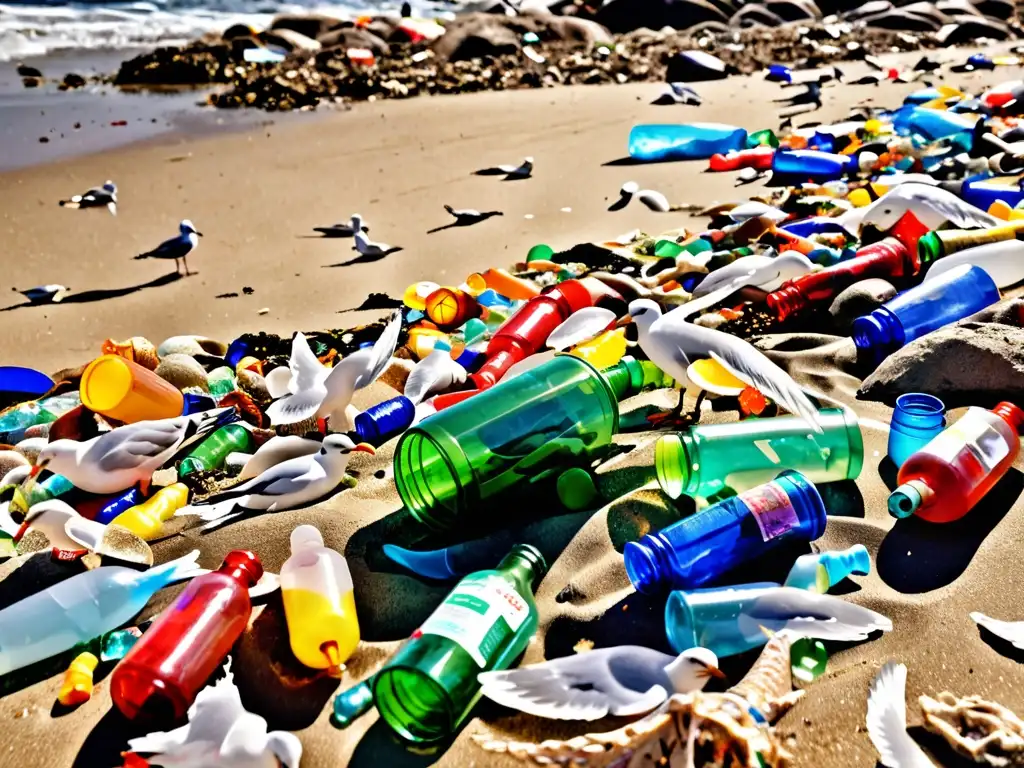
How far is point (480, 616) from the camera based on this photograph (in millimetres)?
1475

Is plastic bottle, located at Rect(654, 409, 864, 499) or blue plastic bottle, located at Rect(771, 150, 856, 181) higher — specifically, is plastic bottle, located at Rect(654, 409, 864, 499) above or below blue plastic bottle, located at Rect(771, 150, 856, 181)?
above

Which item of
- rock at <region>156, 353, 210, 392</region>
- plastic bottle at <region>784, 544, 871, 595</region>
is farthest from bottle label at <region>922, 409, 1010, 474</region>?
rock at <region>156, 353, 210, 392</region>

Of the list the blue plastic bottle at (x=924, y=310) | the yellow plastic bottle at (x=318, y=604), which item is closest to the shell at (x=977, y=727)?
the yellow plastic bottle at (x=318, y=604)

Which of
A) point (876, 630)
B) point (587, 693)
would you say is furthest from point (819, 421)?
point (587, 693)

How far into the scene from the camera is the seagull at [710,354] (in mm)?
1903

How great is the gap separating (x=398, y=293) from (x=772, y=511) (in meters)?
2.29

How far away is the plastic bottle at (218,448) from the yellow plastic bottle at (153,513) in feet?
0.44

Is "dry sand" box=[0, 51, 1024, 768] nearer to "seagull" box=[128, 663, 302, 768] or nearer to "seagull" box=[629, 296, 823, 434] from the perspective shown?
"seagull" box=[128, 663, 302, 768]

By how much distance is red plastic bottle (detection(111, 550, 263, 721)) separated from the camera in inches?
58.4

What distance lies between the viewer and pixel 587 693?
141 cm

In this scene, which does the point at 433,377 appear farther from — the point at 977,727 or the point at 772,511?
the point at 977,727

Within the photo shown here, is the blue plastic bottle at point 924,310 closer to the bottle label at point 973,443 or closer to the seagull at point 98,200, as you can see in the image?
the bottle label at point 973,443

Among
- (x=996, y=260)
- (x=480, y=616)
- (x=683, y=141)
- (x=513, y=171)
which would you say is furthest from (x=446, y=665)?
(x=683, y=141)

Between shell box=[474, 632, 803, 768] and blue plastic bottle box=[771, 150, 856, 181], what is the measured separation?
3833 mm
